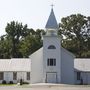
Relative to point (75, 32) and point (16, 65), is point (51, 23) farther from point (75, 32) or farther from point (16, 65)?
point (75, 32)

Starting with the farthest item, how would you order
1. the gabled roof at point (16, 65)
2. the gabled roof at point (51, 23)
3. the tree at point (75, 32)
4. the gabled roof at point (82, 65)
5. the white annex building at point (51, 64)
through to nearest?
the tree at point (75, 32), the gabled roof at point (16, 65), the gabled roof at point (82, 65), the gabled roof at point (51, 23), the white annex building at point (51, 64)

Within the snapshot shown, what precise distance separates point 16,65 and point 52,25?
38.2ft

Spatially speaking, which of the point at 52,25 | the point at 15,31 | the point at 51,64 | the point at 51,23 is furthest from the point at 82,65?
the point at 15,31

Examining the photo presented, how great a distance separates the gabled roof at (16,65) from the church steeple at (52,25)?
340 inches

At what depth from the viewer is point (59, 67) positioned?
7812cm

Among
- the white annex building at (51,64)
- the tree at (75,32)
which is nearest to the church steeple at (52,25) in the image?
the white annex building at (51,64)

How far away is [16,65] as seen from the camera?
84.8m

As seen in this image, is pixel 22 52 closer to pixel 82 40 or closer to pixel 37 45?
pixel 37 45

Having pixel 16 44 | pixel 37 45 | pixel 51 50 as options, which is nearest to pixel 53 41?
pixel 51 50

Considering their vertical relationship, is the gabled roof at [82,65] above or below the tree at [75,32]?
below

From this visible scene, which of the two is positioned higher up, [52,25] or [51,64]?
[52,25]

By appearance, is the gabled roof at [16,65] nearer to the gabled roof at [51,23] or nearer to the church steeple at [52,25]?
the church steeple at [52,25]

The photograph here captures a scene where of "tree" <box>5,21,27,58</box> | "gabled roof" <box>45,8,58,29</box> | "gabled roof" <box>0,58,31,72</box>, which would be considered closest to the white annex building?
"gabled roof" <box>45,8,58,29</box>

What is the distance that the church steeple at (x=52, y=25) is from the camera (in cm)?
7881
